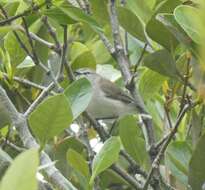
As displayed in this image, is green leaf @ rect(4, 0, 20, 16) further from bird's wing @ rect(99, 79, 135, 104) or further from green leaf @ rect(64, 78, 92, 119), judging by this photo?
bird's wing @ rect(99, 79, 135, 104)

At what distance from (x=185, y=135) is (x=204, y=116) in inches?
11.4

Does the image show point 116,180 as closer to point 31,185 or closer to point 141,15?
point 141,15

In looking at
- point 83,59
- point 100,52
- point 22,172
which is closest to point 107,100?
point 100,52

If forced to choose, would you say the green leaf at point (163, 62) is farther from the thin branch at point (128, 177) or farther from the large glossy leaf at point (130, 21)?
the thin branch at point (128, 177)

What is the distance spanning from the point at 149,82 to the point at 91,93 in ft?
2.89

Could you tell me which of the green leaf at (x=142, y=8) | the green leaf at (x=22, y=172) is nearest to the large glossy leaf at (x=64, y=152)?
the green leaf at (x=142, y=8)

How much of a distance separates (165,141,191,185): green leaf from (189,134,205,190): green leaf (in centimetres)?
21

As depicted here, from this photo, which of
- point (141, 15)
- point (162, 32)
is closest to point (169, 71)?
point (162, 32)

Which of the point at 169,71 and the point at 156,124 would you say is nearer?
the point at 169,71

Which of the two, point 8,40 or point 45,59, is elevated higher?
point 8,40

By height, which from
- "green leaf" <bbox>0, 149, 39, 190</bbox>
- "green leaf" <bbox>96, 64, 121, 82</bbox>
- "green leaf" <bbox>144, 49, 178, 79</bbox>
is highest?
"green leaf" <bbox>0, 149, 39, 190</bbox>

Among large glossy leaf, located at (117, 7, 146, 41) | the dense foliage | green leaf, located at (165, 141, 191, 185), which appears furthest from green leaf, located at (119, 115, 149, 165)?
large glossy leaf, located at (117, 7, 146, 41)

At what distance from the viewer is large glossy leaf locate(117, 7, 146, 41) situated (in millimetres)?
2350

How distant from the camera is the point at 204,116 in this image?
2264 millimetres
